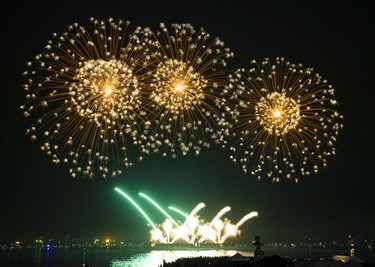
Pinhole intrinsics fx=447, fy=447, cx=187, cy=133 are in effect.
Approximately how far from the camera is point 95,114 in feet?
75.9

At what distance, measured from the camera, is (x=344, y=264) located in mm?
27547

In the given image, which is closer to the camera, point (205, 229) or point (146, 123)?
point (146, 123)

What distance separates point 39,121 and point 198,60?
8.27 meters

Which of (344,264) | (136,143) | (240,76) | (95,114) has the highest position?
(240,76)

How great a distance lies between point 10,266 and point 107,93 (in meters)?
97.2

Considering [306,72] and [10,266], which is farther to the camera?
[10,266]

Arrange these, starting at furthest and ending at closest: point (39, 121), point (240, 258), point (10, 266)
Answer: point (10, 266) < point (240, 258) < point (39, 121)

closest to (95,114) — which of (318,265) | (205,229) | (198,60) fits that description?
(198,60)

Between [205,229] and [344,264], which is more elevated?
[205,229]

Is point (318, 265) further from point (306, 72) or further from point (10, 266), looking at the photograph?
point (10, 266)

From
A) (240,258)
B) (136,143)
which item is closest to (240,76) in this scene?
(136,143)

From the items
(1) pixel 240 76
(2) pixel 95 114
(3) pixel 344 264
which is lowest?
(3) pixel 344 264

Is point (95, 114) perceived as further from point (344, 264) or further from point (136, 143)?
point (344, 264)

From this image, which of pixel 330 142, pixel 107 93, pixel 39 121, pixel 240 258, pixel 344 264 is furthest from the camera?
pixel 240 258
